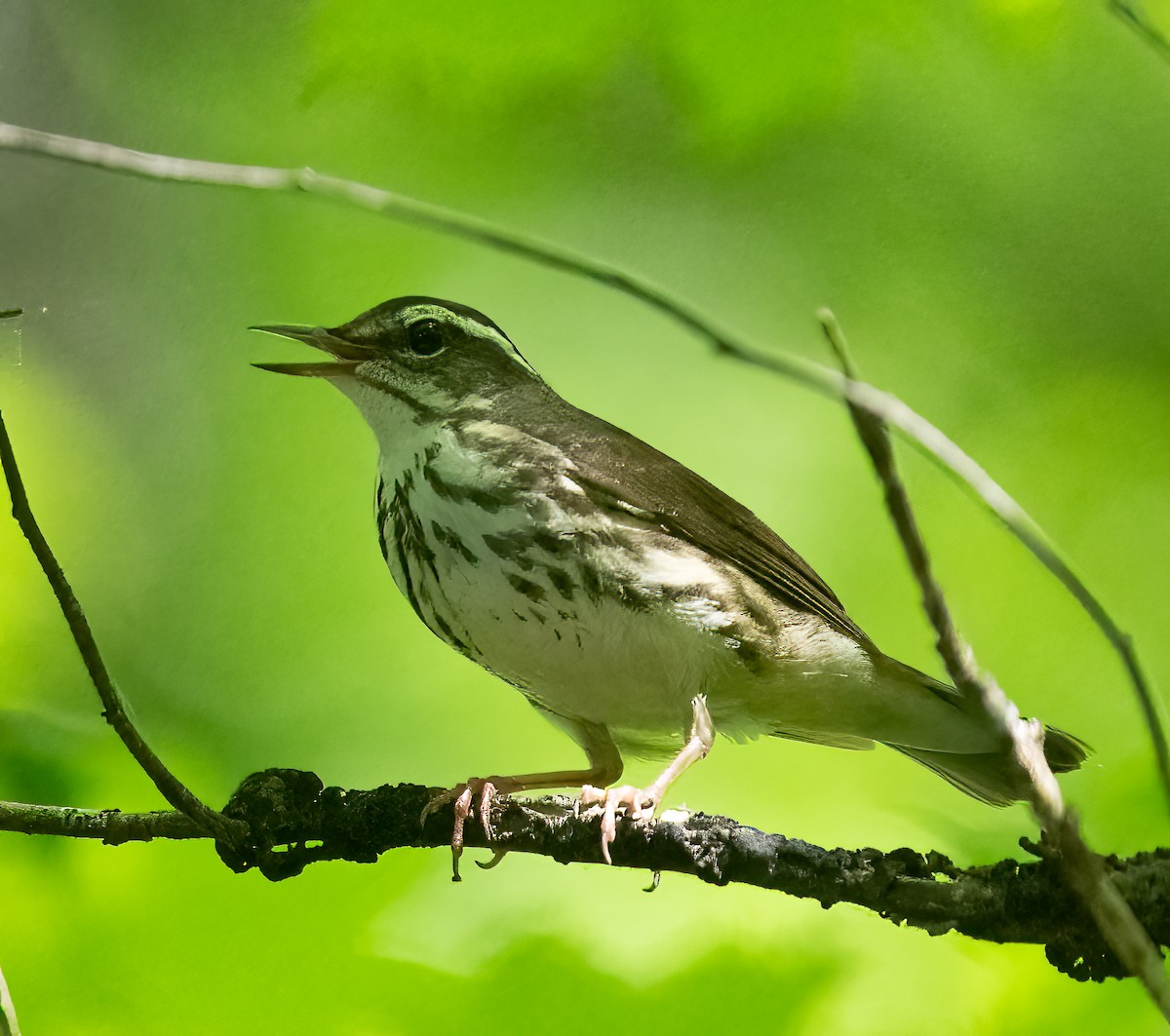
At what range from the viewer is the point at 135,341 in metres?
1.78

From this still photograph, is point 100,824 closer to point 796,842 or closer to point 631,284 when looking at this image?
point 796,842

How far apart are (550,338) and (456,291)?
15 centimetres

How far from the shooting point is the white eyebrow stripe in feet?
5.35

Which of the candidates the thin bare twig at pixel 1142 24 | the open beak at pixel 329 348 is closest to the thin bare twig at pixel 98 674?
the open beak at pixel 329 348

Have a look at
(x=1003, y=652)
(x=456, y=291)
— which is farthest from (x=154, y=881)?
(x=1003, y=652)

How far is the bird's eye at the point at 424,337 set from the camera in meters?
1.62

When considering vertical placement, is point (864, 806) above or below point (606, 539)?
below

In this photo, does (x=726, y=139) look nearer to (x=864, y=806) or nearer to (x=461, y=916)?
(x=864, y=806)

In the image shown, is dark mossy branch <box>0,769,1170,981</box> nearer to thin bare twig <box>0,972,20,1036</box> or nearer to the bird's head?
thin bare twig <box>0,972,20,1036</box>

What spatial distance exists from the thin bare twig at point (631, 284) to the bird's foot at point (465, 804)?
24.5 inches

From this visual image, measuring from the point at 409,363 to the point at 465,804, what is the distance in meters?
0.58

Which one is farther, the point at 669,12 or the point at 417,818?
the point at 669,12

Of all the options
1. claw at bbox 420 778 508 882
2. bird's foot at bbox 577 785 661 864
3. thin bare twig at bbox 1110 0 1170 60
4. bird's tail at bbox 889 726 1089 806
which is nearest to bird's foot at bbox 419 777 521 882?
claw at bbox 420 778 508 882

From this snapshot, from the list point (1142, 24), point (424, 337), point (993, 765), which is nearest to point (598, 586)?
point (424, 337)
